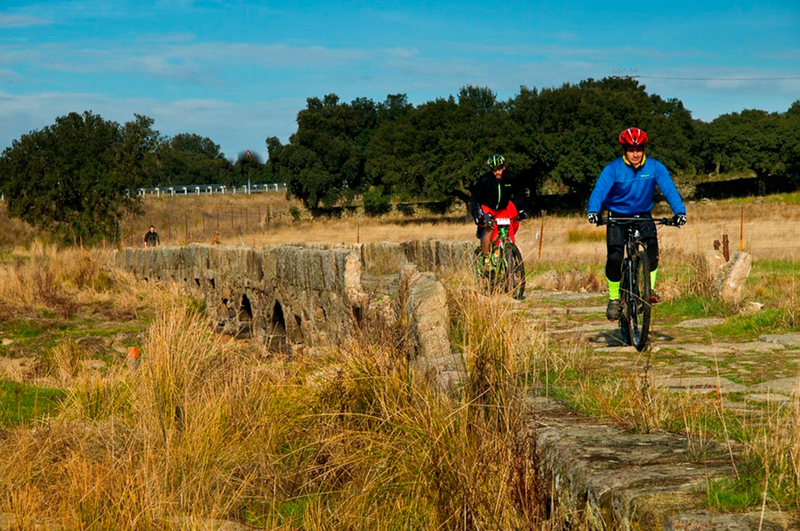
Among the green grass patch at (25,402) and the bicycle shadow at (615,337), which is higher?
the bicycle shadow at (615,337)

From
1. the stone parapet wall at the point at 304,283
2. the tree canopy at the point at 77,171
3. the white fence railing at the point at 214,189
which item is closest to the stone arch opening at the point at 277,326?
the stone parapet wall at the point at 304,283

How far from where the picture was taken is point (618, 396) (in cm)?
461

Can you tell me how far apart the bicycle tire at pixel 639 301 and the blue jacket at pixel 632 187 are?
37 cm

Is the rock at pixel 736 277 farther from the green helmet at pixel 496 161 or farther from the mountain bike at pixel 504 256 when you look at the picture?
the green helmet at pixel 496 161

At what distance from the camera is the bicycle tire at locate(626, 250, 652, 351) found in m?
6.50

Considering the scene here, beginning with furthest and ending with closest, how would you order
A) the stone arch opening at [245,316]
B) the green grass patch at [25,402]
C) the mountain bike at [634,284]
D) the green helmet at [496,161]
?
1. the stone arch opening at [245,316]
2. the green helmet at [496,161]
3. the green grass patch at [25,402]
4. the mountain bike at [634,284]

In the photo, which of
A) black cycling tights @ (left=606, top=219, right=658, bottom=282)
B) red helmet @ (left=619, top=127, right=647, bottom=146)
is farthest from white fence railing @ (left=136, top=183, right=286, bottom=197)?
red helmet @ (left=619, top=127, right=647, bottom=146)

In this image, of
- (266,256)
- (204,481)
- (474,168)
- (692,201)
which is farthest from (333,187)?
(204,481)

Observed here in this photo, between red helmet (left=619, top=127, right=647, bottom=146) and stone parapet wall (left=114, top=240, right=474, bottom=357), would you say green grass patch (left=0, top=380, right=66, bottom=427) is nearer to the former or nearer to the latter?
stone parapet wall (left=114, top=240, right=474, bottom=357)

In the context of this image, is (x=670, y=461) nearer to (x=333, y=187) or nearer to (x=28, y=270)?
(x=28, y=270)

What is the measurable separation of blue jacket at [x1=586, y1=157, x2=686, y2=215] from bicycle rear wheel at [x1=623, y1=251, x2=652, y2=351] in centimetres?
38

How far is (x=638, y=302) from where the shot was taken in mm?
6688

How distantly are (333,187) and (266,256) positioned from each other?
43.9 meters

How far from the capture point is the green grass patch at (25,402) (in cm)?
769
